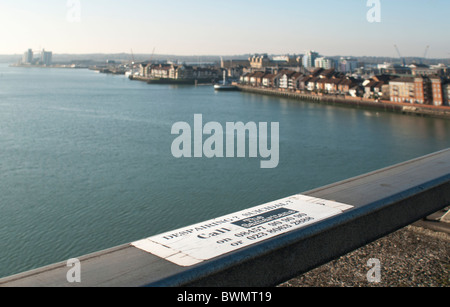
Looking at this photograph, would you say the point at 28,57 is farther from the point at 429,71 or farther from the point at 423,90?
the point at 423,90

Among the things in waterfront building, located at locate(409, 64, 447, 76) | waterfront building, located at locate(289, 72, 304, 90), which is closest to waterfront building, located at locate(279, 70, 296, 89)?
waterfront building, located at locate(289, 72, 304, 90)

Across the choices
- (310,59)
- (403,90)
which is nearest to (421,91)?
(403,90)

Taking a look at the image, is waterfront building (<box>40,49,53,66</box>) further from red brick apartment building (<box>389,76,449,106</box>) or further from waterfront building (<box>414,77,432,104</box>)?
waterfront building (<box>414,77,432,104</box>)

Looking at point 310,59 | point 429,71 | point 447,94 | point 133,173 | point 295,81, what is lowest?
point 133,173

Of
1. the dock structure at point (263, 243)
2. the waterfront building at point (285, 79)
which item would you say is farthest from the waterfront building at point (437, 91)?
the dock structure at point (263, 243)

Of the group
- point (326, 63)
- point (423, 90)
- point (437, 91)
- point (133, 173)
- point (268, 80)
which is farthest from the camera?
point (326, 63)
